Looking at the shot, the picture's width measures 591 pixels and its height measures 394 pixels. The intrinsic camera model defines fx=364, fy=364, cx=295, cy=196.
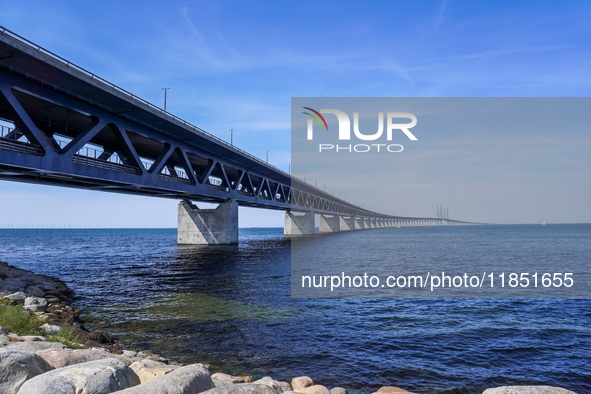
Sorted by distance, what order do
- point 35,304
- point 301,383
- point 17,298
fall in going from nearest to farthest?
point 301,383, point 35,304, point 17,298

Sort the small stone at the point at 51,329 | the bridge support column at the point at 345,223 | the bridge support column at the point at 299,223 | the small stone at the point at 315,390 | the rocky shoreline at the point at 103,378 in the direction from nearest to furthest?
1. the rocky shoreline at the point at 103,378
2. the small stone at the point at 315,390
3. the small stone at the point at 51,329
4. the bridge support column at the point at 299,223
5. the bridge support column at the point at 345,223

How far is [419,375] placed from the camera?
9680mm

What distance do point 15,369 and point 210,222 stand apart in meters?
54.6

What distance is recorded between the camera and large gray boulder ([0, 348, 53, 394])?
5.94 metres

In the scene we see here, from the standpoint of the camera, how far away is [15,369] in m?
6.07

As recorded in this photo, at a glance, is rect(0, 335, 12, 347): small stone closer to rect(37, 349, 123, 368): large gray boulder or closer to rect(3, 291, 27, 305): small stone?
rect(37, 349, 123, 368): large gray boulder

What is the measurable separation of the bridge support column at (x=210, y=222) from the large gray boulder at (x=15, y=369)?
52288mm

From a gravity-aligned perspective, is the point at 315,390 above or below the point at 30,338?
below

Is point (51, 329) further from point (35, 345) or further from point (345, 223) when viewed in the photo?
point (345, 223)

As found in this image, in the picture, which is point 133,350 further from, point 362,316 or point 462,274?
point 462,274

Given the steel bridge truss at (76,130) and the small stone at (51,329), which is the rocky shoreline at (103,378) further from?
the steel bridge truss at (76,130)

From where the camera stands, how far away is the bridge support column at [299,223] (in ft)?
383

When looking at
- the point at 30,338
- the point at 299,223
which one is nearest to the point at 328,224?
the point at 299,223

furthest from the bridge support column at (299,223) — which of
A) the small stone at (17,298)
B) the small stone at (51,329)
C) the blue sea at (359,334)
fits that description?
the small stone at (51,329)
